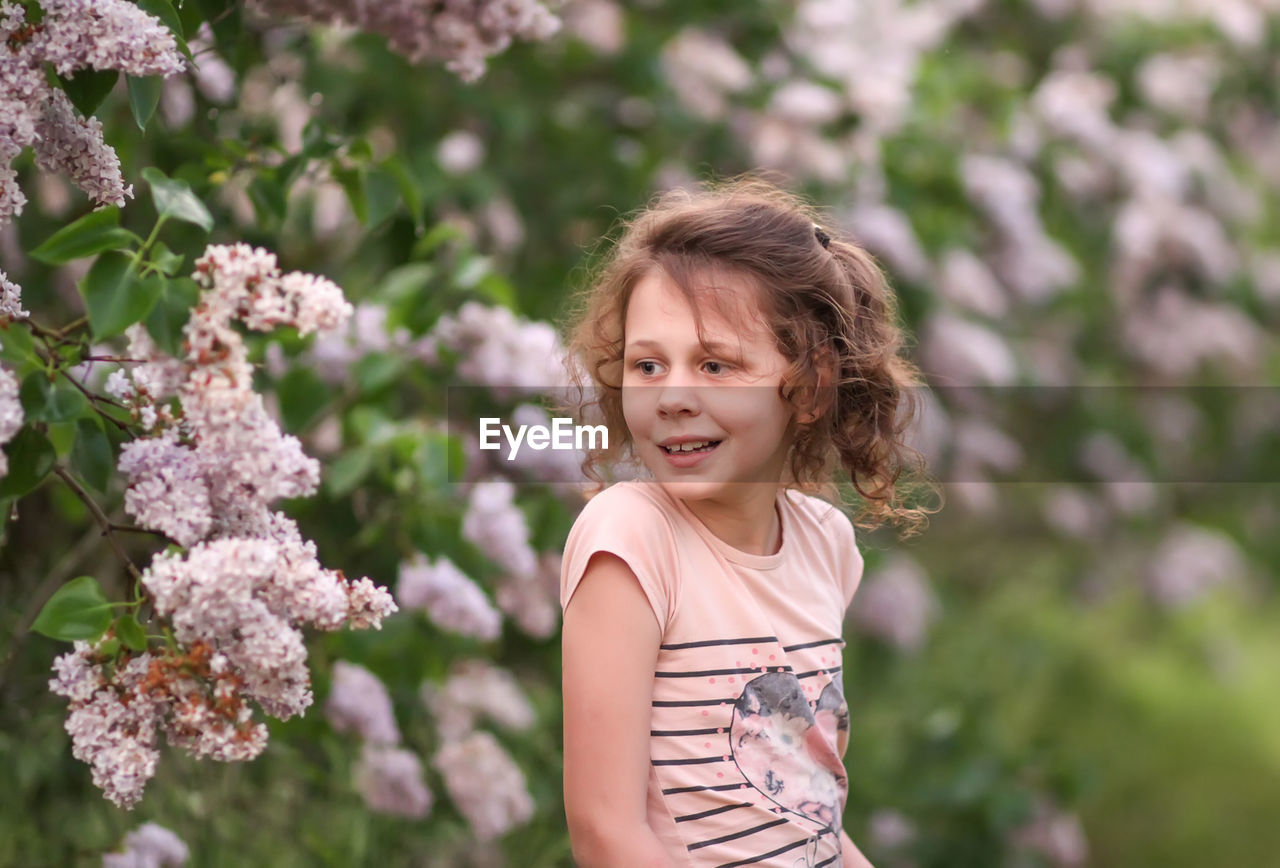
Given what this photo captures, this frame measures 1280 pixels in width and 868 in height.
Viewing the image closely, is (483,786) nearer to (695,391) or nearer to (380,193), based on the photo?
(380,193)

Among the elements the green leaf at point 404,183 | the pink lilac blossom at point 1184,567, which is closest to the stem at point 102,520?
the green leaf at point 404,183

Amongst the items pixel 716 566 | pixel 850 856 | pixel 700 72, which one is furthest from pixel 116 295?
pixel 700 72

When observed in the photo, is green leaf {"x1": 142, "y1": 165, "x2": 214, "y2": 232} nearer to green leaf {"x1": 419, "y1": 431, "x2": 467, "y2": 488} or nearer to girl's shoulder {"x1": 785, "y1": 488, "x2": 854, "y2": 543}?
girl's shoulder {"x1": 785, "y1": 488, "x2": 854, "y2": 543}

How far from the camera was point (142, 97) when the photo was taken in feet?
4.71

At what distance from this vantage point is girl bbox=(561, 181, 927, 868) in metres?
1.35

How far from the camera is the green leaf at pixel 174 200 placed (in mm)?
1318

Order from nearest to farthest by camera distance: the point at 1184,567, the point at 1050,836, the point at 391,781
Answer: the point at 391,781 → the point at 1050,836 → the point at 1184,567

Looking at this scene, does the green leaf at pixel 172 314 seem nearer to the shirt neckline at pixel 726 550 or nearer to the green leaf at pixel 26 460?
the green leaf at pixel 26 460

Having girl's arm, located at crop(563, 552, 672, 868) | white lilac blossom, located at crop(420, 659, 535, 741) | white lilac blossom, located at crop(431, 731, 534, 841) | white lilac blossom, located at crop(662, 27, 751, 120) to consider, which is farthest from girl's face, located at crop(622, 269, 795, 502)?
white lilac blossom, located at crop(662, 27, 751, 120)

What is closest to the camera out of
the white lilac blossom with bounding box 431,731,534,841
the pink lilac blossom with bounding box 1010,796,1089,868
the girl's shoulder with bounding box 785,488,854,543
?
the girl's shoulder with bounding box 785,488,854,543

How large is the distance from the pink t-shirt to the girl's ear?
0.56 feet

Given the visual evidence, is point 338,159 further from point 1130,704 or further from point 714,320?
point 1130,704

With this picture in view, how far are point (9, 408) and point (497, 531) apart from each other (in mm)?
1341

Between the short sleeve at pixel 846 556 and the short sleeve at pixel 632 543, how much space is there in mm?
310
